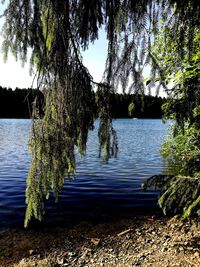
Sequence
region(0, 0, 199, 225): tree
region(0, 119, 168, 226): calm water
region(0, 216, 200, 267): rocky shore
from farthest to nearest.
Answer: region(0, 119, 168, 226): calm water → region(0, 216, 200, 267): rocky shore → region(0, 0, 199, 225): tree

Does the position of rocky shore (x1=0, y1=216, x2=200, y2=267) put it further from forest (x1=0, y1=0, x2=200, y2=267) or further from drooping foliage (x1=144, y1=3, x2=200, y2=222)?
forest (x1=0, y1=0, x2=200, y2=267)

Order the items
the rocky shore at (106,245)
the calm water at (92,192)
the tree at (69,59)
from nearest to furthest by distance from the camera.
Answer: the tree at (69,59), the rocky shore at (106,245), the calm water at (92,192)

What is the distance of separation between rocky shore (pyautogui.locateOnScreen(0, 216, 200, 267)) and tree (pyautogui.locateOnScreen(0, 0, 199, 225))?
441 centimetres

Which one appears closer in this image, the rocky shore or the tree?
the tree

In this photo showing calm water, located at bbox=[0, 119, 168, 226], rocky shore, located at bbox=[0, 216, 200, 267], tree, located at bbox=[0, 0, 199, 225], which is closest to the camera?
tree, located at bbox=[0, 0, 199, 225]

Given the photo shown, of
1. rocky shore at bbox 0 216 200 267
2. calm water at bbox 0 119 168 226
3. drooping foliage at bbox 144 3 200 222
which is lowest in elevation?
calm water at bbox 0 119 168 226

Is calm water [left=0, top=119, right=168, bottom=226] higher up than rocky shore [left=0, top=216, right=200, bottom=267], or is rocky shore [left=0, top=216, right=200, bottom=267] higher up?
rocky shore [left=0, top=216, right=200, bottom=267]

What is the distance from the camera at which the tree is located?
13.2 feet

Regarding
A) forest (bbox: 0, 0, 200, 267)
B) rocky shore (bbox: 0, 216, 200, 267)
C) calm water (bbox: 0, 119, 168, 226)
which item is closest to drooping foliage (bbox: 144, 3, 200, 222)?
forest (bbox: 0, 0, 200, 267)

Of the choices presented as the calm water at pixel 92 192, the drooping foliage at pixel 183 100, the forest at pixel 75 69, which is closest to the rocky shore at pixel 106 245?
the calm water at pixel 92 192

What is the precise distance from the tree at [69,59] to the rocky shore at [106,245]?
4.41 metres

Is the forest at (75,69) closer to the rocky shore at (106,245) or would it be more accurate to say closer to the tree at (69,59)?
the tree at (69,59)

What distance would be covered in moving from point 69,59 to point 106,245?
22.1 feet

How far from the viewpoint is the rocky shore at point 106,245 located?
7750mm
